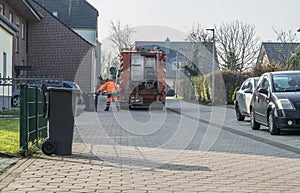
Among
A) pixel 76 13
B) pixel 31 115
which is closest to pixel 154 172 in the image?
pixel 31 115

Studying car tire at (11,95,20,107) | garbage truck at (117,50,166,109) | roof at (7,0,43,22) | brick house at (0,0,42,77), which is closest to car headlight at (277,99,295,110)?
garbage truck at (117,50,166,109)

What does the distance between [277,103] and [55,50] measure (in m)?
34.4

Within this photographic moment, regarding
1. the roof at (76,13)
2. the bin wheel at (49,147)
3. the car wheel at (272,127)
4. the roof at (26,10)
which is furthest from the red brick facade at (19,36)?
the bin wheel at (49,147)

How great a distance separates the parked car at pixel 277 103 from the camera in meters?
14.4

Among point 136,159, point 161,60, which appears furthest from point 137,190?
point 161,60

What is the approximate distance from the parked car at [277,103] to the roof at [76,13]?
51885mm

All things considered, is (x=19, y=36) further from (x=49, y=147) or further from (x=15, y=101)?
(x=49, y=147)

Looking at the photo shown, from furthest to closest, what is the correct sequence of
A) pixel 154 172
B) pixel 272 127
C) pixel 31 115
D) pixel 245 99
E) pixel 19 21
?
pixel 19 21
pixel 245 99
pixel 272 127
pixel 31 115
pixel 154 172

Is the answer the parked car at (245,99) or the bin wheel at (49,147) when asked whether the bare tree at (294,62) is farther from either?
the bin wheel at (49,147)

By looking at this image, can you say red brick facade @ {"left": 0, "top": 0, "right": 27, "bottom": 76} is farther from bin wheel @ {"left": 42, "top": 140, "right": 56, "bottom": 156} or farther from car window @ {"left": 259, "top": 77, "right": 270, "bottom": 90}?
bin wheel @ {"left": 42, "top": 140, "right": 56, "bottom": 156}

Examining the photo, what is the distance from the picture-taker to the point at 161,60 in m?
31.1

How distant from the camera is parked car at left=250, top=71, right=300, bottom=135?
14.4 metres

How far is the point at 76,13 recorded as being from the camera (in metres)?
68.0

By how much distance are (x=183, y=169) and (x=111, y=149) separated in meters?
2.91
